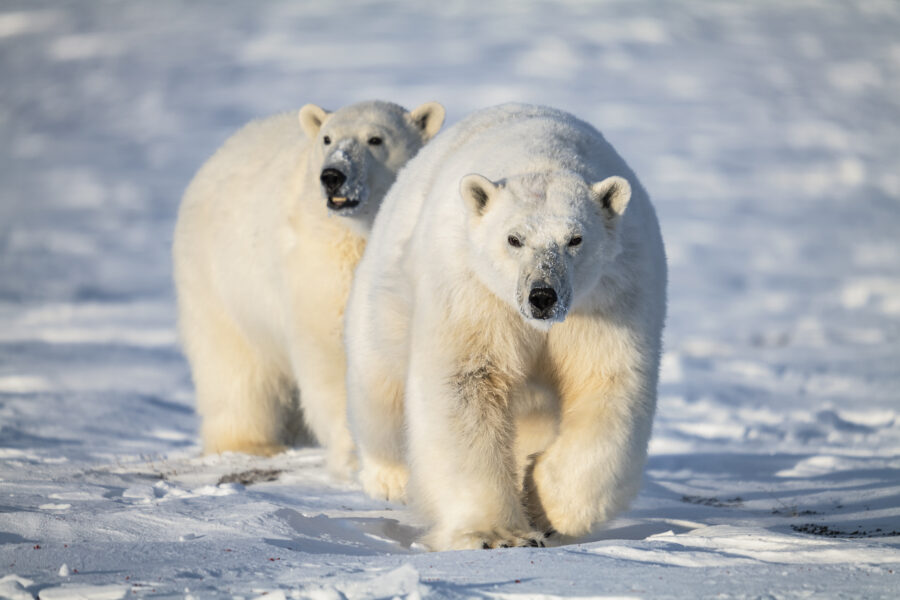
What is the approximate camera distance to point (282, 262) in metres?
6.92

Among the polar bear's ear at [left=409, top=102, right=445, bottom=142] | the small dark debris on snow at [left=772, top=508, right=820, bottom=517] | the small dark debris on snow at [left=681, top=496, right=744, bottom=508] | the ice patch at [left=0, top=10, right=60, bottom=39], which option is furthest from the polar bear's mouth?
the ice patch at [left=0, top=10, right=60, bottom=39]

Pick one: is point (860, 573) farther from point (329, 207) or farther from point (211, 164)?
point (211, 164)

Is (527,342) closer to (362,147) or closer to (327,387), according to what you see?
(327,387)

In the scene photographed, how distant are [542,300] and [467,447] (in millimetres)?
763

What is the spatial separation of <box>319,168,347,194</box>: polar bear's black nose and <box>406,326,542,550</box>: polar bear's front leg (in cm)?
221

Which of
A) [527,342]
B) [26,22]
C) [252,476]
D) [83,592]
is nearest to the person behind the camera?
[83,592]

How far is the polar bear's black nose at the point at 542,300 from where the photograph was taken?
399cm

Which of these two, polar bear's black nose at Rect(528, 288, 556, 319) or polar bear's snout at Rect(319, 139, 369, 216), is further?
polar bear's snout at Rect(319, 139, 369, 216)

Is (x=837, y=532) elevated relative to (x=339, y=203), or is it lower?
lower

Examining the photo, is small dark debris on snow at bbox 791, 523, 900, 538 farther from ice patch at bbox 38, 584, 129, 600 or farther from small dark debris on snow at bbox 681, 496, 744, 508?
ice patch at bbox 38, 584, 129, 600

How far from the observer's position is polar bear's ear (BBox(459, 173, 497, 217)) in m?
4.22

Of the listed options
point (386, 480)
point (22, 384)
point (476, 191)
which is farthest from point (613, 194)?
point (22, 384)

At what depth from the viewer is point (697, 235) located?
22.3 metres

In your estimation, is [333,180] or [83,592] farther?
[333,180]
